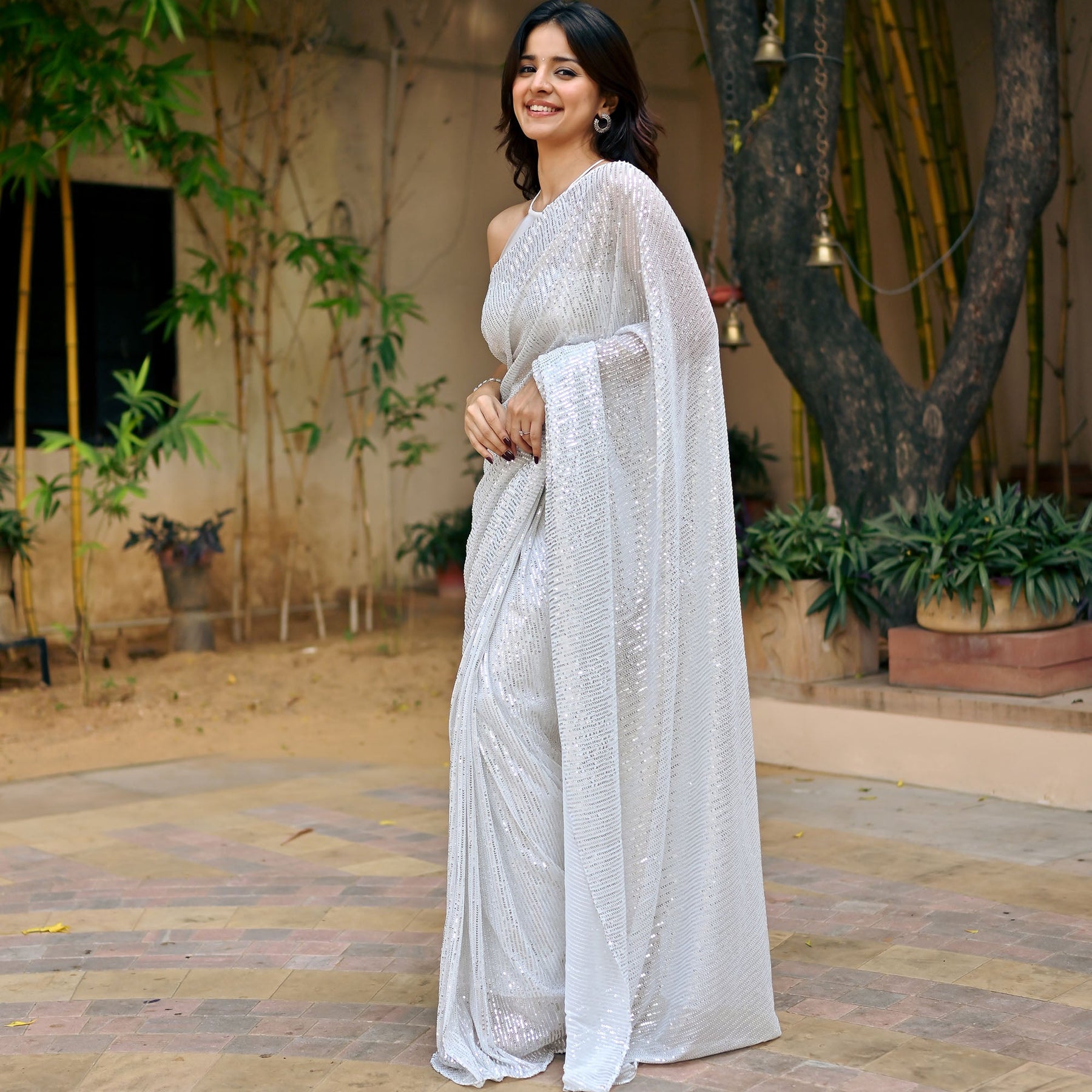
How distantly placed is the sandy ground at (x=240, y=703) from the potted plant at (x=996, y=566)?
68.4 inches

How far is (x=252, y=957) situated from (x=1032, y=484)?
5348 millimetres

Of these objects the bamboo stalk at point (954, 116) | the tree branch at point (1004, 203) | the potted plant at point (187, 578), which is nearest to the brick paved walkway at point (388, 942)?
the tree branch at point (1004, 203)

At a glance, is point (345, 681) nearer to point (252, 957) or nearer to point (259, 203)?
point (259, 203)

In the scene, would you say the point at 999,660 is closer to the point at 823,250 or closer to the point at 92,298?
the point at 823,250

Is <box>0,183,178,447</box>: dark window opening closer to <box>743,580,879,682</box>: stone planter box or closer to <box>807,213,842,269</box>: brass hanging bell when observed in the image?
<box>807,213,842,269</box>: brass hanging bell

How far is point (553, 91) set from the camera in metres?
2.42

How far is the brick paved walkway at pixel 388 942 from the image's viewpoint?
8.13 feet

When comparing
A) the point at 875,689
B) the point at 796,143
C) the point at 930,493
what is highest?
the point at 796,143

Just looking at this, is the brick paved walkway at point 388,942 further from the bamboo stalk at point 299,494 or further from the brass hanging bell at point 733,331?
the bamboo stalk at point 299,494

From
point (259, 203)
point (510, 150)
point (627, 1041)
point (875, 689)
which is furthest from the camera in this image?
point (259, 203)

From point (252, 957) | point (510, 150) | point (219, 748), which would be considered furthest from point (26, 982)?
point (219, 748)

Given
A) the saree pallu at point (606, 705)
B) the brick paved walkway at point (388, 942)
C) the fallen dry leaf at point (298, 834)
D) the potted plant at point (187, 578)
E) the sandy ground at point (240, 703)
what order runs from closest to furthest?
the saree pallu at point (606, 705) < the brick paved walkway at point (388, 942) < the fallen dry leaf at point (298, 834) < the sandy ground at point (240, 703) < the potted plant at point (187, 578)

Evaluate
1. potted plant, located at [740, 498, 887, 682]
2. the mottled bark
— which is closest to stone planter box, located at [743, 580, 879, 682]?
potted plant, located at [740, 498, 887, 682]

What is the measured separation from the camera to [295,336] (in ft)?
28.3
